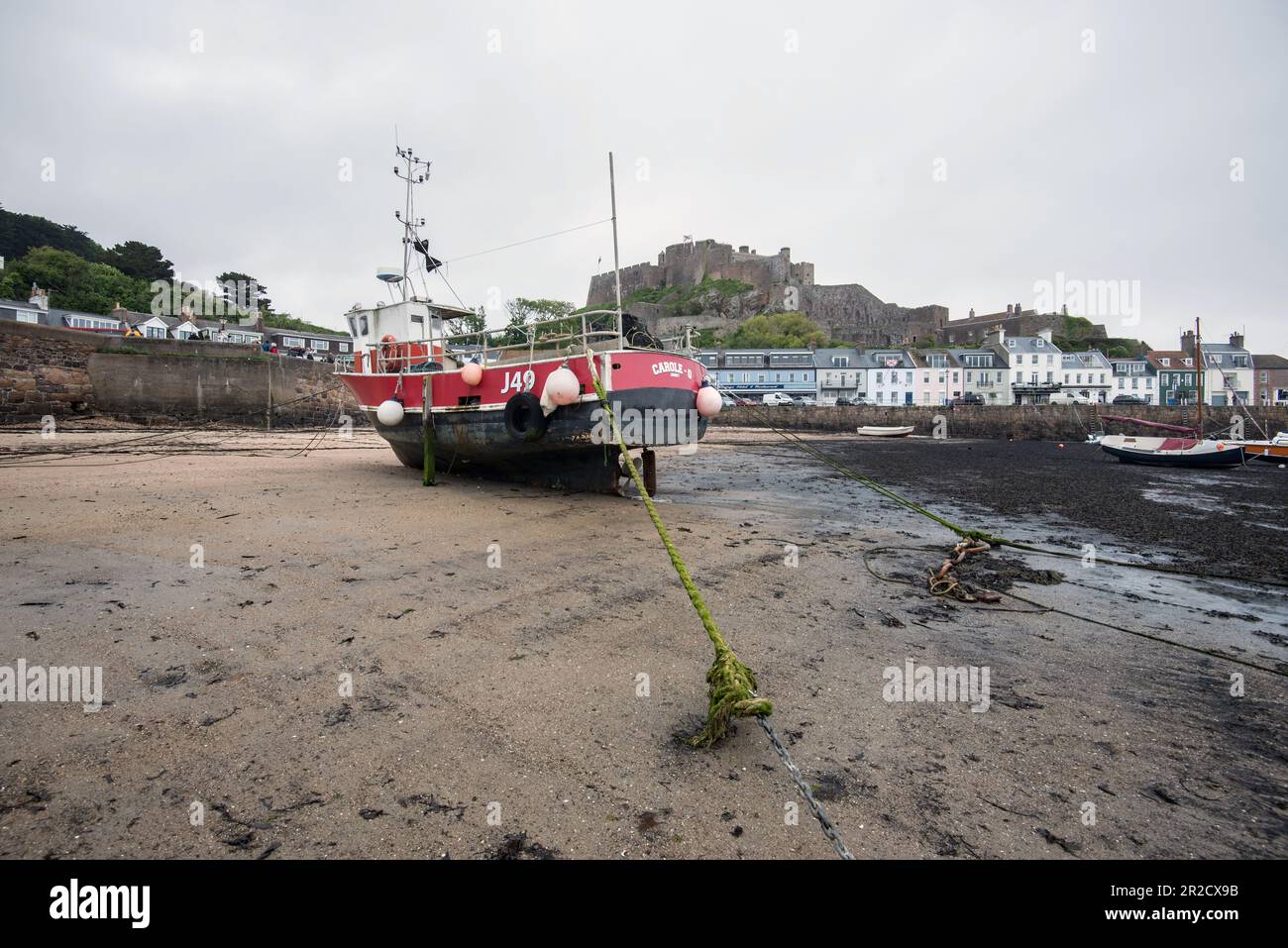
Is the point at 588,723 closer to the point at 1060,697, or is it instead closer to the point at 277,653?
the point at 277,653

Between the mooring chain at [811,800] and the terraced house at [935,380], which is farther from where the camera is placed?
the terraced house at [935,380]

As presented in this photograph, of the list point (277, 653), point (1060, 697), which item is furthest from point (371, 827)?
point (1060, 697)

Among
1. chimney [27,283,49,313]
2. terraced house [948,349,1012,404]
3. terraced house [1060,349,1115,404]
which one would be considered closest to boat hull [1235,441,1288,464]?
terraced house [948,349,1012,404]

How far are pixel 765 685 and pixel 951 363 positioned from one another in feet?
241

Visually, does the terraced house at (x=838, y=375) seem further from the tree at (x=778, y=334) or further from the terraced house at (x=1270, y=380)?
the terraced house at (x=1270, y=380)

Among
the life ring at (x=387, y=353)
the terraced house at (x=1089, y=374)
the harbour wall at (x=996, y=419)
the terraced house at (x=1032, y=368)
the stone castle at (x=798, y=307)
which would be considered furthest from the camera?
the stone castle at (x=798, y=307)

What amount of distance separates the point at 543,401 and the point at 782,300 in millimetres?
83944

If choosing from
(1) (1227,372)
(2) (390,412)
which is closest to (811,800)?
(2) (390,412)

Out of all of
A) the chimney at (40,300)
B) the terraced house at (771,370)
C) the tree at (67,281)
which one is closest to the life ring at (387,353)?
the chimney at (40,300)

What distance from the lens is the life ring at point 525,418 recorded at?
9602mm

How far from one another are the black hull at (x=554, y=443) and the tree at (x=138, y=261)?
75.3m

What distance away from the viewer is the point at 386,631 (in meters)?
4.10

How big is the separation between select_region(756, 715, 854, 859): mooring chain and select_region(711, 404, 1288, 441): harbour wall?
43.7 metres

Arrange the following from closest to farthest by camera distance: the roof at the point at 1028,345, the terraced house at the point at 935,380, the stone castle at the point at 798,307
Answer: the terraced house at the point at 935,380, the roof at the point at 1028,345, the stone castle at the point at 798,307
